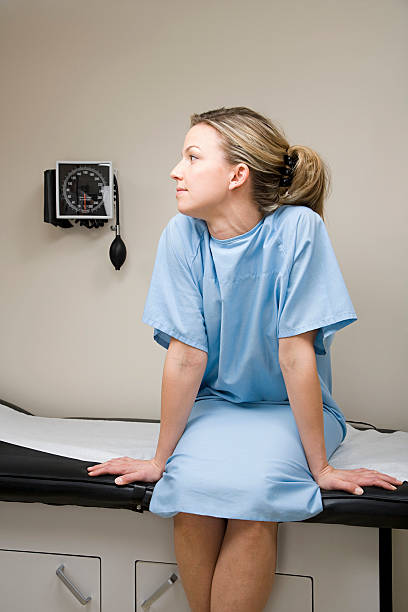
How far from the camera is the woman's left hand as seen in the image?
3.81 ft

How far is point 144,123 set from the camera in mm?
2057

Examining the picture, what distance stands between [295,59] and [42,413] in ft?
5.21

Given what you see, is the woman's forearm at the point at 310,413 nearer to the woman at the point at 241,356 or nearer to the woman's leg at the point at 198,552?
the woman at the point at 241,356

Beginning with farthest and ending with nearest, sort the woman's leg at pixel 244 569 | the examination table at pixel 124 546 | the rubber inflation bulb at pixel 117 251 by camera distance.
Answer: the rubber inflation bulb at pixel 117 251 → the examination table at pixel 124 546 → the woman's leg at pixel 244 569

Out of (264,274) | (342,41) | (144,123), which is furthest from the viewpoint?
(144,123)

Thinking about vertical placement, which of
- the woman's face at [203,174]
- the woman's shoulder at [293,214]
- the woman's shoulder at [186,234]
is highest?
the woman's face at [203,174]

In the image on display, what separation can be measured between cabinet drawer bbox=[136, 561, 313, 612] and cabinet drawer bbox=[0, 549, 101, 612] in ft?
0.37

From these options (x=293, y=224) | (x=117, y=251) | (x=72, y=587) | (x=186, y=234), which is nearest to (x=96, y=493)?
(x=72, y=587)

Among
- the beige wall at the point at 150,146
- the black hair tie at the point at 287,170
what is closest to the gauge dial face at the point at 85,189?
the beige wall at the point at 150,146

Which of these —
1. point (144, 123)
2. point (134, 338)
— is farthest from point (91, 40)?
point (134, 338)

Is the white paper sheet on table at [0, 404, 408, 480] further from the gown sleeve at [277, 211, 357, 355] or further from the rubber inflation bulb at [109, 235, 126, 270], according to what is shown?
the rubber inflation bulb at [109, 235, 126, 270]

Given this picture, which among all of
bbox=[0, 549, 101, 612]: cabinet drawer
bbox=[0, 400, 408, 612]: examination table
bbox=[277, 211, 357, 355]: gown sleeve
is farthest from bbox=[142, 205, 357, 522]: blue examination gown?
bbox=[0, 549, 101, 612]: cabinet drawer

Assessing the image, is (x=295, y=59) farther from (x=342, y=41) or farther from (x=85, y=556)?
(x=85, y=556)

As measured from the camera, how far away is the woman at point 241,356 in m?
1.13
